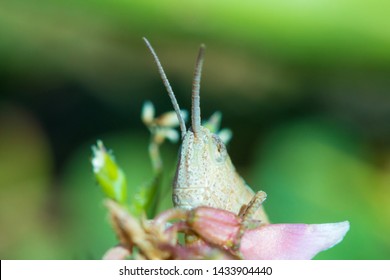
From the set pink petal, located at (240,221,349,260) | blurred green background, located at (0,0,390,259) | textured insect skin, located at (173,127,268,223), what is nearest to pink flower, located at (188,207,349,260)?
pink petal, located at (240,221,349,260)

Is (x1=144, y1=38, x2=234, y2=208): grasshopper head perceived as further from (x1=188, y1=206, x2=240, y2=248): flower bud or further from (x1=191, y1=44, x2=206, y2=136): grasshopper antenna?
(x1=188, y1=206, x2=240, y2=248): flower bud

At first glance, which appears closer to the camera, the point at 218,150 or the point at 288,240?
the point at 288,240

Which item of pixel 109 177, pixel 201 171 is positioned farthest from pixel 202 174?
pixel 109 177

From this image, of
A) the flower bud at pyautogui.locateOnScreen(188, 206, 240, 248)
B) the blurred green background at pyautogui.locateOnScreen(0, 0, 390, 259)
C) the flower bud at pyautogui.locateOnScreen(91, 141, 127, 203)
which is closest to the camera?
the flower bud at pyautogui.locateOnScreen(188, 206, 240, 248)

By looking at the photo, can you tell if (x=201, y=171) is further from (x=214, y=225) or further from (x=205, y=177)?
(x=214, y=225)

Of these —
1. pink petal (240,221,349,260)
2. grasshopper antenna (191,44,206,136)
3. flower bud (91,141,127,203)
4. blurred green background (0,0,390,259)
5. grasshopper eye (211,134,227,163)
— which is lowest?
pink petal (240,221,349,260)

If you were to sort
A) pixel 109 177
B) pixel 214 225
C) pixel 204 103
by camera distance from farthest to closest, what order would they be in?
pixel 204 103, pixel 109 177, pixel 214 225

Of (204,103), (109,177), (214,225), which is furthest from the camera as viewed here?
(204,103)

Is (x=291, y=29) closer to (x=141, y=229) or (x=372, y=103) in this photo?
(x=372, y=103)

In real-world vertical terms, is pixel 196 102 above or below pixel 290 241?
above
